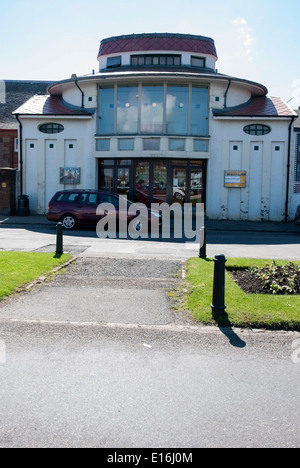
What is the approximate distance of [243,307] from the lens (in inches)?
259

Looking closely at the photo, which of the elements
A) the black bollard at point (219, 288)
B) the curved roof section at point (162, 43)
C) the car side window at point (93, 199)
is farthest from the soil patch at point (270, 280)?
the curved roof section at point (162, 43)

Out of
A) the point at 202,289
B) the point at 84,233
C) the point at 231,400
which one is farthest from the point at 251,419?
the point at 84,233

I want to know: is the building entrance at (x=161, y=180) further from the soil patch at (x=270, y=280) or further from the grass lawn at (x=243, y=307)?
the grass lawn at (x=243, y=307)

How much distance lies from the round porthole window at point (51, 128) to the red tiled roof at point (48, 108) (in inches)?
23.8

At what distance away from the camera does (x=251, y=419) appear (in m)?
3.68

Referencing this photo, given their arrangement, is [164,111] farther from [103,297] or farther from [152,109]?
[103,297]

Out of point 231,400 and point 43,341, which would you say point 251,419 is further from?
point 43,341

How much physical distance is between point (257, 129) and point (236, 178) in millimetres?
2657

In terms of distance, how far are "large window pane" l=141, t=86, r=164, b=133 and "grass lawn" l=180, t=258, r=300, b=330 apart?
15276mm

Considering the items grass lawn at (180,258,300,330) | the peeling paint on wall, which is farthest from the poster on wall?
grass lawn at (180,258,300,330)

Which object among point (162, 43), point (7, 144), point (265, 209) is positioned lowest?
point (265, 209)

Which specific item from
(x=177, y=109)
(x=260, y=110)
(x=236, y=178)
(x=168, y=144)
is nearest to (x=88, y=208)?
(x=168, y=144)

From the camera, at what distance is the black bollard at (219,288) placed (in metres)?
6.29

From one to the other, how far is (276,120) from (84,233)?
11.8 meters
